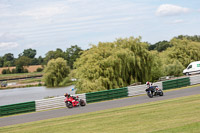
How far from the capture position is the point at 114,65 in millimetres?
38562

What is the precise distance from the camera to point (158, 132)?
30.1ft

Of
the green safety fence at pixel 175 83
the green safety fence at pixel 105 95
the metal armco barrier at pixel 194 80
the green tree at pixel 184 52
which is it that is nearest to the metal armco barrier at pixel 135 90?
the green safety fence at pixel 105 95

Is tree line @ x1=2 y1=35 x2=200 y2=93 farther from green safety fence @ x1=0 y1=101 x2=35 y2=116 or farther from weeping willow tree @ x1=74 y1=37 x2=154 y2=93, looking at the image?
green safety fence @ x1=0 y1=101 x2=35 y2=116

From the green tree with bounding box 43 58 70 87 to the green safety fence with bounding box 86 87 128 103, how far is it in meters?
47.0

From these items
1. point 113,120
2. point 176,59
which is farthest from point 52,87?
point 113,120

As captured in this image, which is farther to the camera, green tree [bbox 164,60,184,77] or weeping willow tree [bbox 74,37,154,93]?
green tree [bbox 164,60,184,77]

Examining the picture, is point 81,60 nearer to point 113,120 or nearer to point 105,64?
point 105,64

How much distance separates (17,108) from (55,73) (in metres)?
50.7

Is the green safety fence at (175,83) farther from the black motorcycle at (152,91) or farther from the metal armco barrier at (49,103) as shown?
the metal armco barrier at (49,103)

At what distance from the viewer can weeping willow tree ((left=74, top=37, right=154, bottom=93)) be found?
37.2 metres

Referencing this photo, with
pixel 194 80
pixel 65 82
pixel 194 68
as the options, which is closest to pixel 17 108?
pixel 194 80

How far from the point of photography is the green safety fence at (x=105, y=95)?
24047mm

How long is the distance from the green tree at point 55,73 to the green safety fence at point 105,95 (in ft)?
154

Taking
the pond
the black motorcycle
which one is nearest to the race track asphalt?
the black motorcycle
